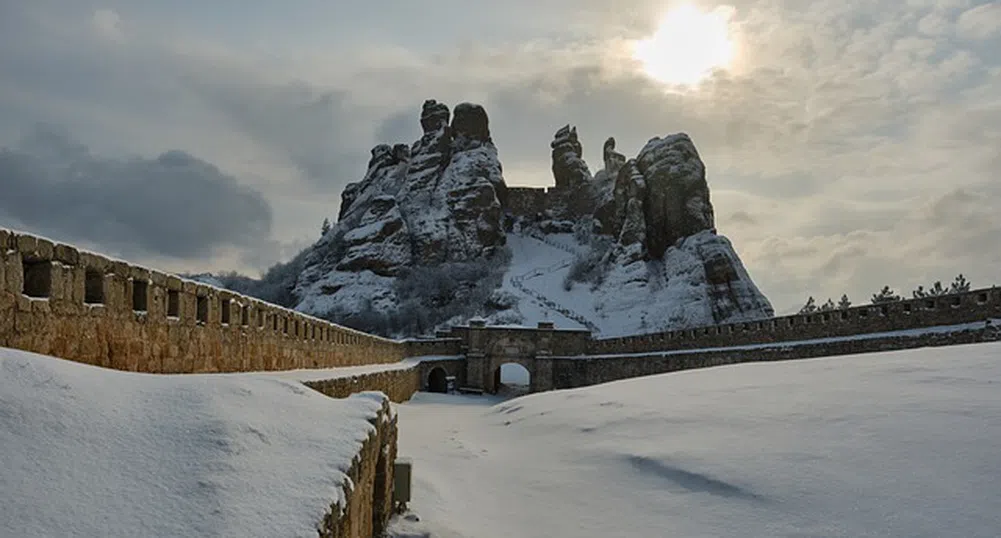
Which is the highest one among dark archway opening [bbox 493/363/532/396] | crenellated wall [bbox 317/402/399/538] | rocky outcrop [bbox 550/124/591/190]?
rocky outcrop [bbox 550/124/591/190]

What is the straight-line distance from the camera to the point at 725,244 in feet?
192

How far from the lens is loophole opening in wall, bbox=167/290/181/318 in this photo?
8195mm

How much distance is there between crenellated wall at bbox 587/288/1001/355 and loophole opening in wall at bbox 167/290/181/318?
1621 cm

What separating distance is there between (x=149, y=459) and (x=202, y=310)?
19.3ft

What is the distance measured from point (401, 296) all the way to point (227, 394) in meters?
73.4

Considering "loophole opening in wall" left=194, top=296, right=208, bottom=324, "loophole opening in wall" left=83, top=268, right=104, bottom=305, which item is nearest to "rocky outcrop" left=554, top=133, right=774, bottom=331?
"loophole opening in wall" left=194, top=296, right=208, bottom=324

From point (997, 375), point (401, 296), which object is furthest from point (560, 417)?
point (401, 296)

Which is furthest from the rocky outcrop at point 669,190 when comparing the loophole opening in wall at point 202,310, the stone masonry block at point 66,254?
the stone masonry block at point 66,254

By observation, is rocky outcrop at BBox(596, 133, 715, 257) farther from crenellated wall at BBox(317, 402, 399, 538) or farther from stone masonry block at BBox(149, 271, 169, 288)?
stone masonry block at BBox(149, 271, 169, 288)

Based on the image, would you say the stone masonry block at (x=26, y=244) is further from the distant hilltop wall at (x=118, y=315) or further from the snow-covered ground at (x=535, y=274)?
the snow-covered ground at (x=535, y=274)

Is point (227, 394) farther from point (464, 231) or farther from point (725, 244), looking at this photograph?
point (464, 231)

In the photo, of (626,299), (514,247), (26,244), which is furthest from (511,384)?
(514,247)

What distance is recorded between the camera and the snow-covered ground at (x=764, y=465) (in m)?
5.69

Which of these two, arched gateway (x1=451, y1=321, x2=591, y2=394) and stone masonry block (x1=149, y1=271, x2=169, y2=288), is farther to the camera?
arched gateway (x1=451, y1=321, x2=591, y2=394)
